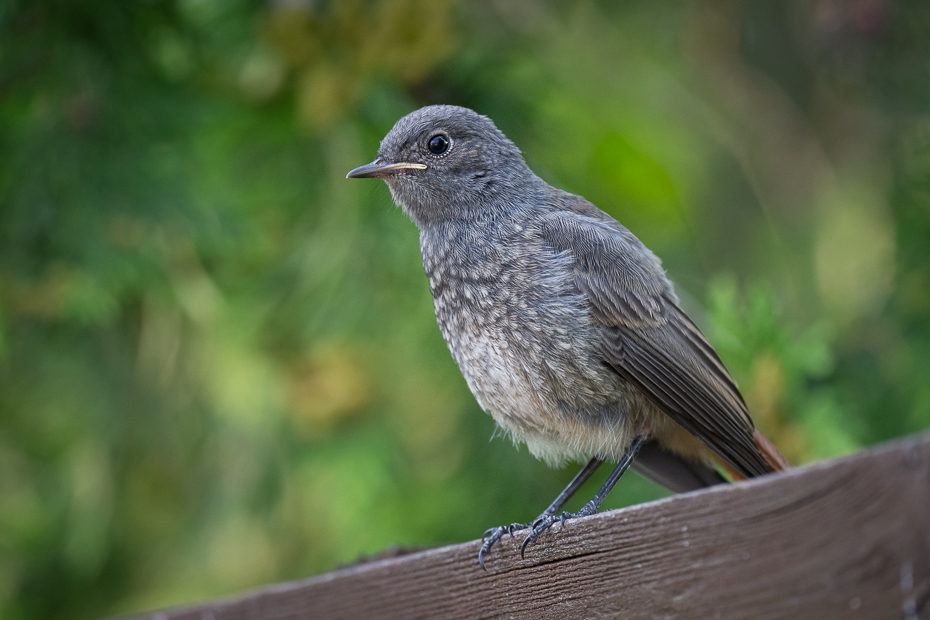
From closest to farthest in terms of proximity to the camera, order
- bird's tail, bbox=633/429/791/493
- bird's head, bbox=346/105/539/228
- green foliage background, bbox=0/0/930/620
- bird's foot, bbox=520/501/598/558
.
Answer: bird's foot, bbox=520/501/598/558 < bird's tail, bbox=633/429/791/493 < bird's head, bbox=346/105/539/228 < green foliage background, bbox=0/0/930/620

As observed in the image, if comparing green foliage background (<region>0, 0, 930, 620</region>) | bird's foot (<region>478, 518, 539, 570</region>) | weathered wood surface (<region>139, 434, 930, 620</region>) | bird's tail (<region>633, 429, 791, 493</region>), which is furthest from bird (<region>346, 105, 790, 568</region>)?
green foliage background (<region>0, 0, 930, 620</region>)

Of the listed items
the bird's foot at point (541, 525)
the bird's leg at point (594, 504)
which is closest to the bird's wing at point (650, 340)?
the bird's leg at point (594, 504)

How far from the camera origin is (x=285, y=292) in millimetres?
4504

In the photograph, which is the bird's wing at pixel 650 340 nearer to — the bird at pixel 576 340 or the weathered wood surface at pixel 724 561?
the bird at pixel 576 340

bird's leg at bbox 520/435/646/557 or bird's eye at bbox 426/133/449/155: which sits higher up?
bird's eye at bbox 426/133/449/155

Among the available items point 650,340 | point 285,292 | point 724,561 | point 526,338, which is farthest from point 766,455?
point 285,292

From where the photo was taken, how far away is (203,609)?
2.72 m

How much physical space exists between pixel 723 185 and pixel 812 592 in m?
5.13

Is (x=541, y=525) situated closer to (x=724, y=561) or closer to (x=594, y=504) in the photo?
(x=594, y=504)

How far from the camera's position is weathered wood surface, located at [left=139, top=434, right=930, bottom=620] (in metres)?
1.44

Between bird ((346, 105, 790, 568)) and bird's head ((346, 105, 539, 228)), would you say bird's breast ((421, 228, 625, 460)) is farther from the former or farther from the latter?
bird's head ((346, 105, 539, 228))

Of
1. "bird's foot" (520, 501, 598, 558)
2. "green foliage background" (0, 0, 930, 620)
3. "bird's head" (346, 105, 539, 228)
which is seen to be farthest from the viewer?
"green foliage background" (0, 0, 930, 620)

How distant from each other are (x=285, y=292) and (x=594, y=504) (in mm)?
2353

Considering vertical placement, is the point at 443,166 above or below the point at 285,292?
above
